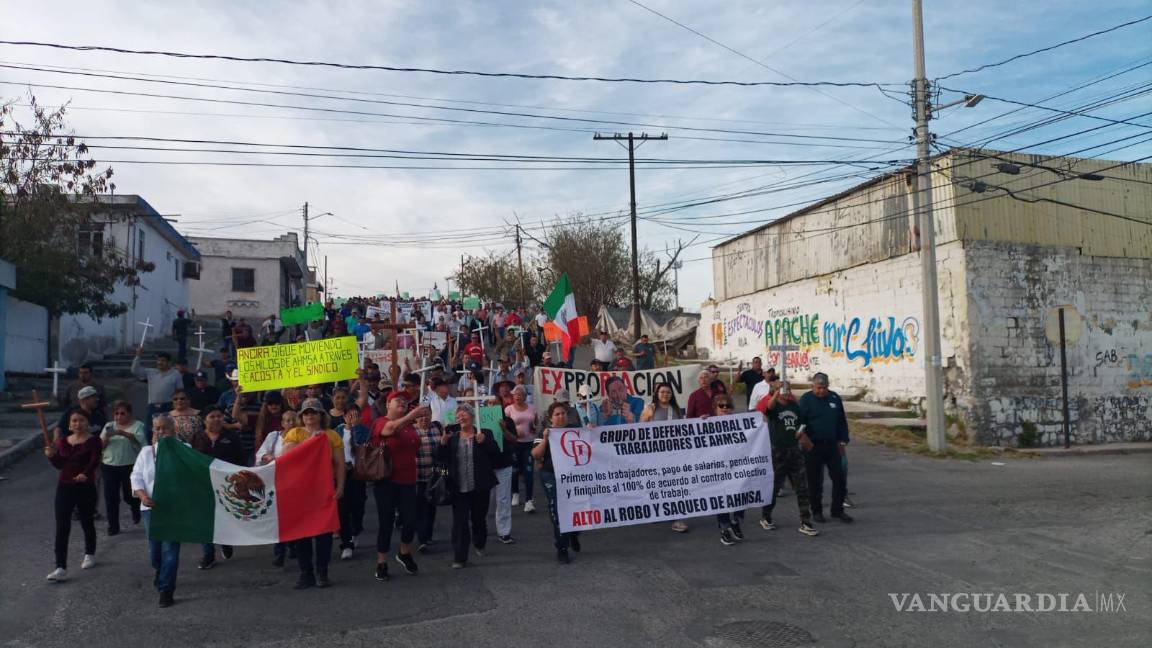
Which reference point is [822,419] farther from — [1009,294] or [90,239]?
[90,239]

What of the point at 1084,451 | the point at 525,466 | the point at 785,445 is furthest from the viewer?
the point at 1084,451

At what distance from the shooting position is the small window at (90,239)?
887 inches

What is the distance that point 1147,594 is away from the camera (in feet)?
22.6

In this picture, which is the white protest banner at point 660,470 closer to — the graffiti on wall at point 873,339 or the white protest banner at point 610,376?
the white protest banner at point 610,376

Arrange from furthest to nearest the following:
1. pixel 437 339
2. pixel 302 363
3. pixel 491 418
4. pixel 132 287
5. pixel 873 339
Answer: pixel 132 287
pixel 437 339
pixel 873 339
pixel 302 363
pixel 491 418

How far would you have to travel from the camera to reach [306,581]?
291 inches

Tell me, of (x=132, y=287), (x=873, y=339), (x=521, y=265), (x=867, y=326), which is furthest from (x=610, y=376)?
(x=521, y=265)

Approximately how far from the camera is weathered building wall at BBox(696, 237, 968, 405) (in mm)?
19203

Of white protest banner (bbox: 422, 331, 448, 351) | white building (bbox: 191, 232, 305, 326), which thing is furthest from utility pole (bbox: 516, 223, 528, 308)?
white protest banner (bbox: 422, 331, 448, 351)

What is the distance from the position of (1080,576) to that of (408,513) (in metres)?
6.32

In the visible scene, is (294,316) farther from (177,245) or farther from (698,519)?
(177,245)

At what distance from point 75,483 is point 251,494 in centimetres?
171

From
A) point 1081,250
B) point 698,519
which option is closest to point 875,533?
point 698,519

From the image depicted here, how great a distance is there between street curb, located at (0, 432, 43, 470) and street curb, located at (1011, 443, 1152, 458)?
1939cm
